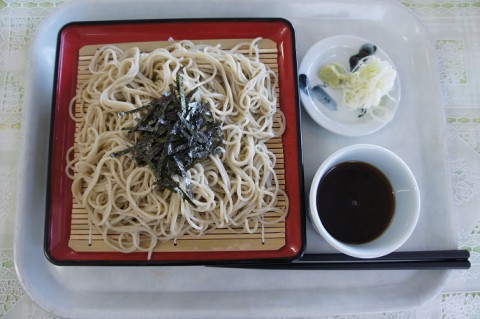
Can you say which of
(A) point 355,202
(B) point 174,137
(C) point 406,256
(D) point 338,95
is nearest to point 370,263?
(C) point 406,256

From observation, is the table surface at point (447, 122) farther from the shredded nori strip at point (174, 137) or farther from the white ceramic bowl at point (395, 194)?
the shredded nori strip at point (174, 137)

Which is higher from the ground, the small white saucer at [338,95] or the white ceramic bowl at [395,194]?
the small white saucer at [338,95]

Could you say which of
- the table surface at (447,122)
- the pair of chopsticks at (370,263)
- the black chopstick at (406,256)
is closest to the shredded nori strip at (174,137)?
the pair of chopsticks at (370,263)

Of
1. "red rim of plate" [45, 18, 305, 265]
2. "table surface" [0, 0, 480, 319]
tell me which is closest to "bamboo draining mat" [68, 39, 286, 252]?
"red rim of plate" [45, 18, 305, 265]

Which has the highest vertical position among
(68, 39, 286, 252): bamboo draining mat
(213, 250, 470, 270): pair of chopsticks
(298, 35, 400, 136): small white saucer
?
(298, 35, 400, 136): small white saucer

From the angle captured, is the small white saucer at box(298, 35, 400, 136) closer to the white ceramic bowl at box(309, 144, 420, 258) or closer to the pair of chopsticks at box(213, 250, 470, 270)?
the white ceramic bowl at box(309, 144, 420, 258)

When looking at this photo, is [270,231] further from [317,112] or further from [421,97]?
[421,97]

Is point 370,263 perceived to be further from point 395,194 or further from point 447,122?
point 447,122
